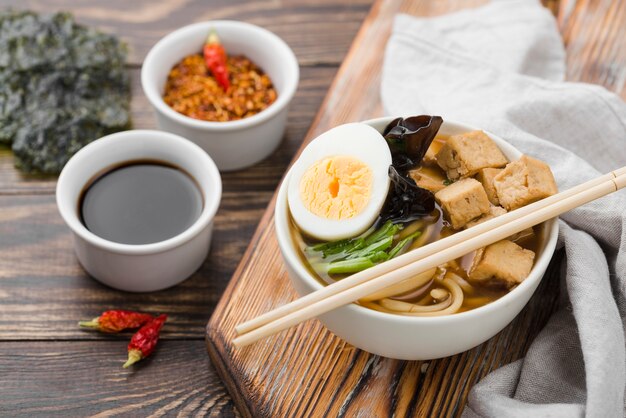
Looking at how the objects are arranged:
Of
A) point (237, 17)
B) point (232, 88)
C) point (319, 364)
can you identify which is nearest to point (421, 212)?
point (319, 364)

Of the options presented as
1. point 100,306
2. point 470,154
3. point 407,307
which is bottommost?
point 100,306

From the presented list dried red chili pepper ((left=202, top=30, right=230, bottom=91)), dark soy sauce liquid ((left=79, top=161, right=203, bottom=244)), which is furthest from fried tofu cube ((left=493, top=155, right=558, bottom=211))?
dried red chili pepper ((left=202, top=30, right=230, bottom=91))

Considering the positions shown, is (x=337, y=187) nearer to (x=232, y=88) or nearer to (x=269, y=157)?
(x=269, y=157)

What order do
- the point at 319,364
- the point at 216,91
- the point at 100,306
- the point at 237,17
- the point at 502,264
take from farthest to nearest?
the point at 237,17
the point at 216,91
the point at 100,306
the point at 319,364
the point at 502,264

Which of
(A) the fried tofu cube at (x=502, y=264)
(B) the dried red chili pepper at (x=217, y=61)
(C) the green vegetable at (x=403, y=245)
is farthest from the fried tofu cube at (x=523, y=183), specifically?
(B) the dried red chili pepper at (x=217, y=61)

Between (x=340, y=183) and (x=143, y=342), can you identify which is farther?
(x=143, y=342)

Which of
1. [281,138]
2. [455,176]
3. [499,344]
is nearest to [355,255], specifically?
[455,176]

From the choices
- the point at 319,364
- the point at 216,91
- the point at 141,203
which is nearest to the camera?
the point at 319,364
